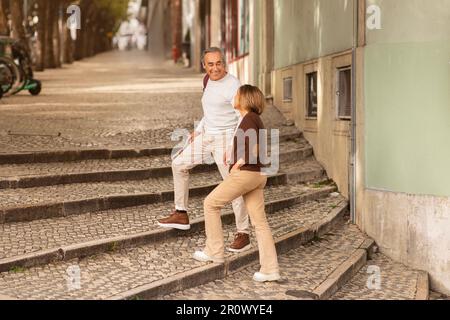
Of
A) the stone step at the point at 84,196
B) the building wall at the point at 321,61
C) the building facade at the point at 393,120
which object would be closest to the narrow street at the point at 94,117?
the stone step at the point at 84,196

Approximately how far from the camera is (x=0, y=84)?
15.3 m

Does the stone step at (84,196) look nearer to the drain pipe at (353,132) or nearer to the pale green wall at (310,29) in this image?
Result: the drain pipe at (353,132)

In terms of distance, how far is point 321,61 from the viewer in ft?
31.0

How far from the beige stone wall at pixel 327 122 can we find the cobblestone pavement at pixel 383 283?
149 cm

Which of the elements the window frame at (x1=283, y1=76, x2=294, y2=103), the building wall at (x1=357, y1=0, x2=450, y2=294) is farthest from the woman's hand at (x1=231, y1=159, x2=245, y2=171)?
the window frame at (x1=283, y1=76, x2=294, y2=103)

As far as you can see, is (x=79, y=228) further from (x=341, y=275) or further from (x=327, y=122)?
(x=327, y=122)

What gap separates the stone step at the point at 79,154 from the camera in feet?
27.7

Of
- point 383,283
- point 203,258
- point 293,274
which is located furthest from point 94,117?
point 383,283

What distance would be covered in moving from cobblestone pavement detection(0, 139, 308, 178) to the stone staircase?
0.04ft

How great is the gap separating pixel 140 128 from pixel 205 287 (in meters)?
5.56

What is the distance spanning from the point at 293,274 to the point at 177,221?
1.21 m

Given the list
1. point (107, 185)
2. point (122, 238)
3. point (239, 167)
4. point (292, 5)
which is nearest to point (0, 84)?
point (292, 5)

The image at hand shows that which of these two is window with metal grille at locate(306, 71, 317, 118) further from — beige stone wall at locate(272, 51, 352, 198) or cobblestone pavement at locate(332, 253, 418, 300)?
cobblestone pavement at locate(332, 253, 418, 300)
